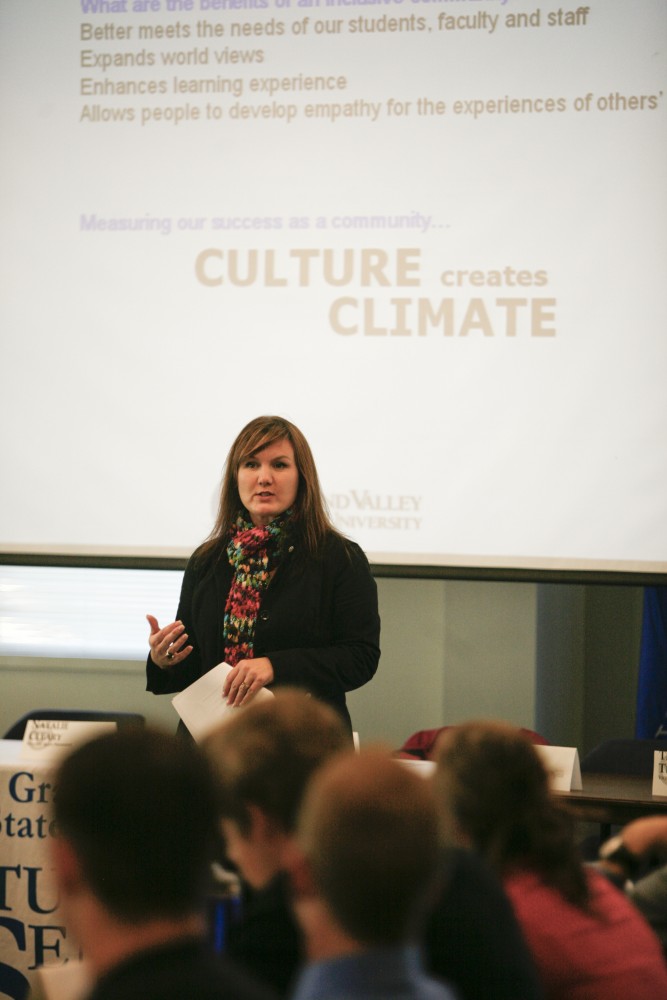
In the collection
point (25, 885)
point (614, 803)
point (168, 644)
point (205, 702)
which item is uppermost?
point (168, 644)

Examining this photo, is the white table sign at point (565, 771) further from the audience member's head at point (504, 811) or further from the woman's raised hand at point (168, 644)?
the audience member's head at point (504, 811)

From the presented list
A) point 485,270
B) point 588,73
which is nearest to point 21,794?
point 485,270

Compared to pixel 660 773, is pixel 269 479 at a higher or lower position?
higher

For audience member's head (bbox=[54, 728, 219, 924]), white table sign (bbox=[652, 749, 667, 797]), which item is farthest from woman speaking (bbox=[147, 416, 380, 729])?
audience member's head (bbox=[54, 728, 219, 924])

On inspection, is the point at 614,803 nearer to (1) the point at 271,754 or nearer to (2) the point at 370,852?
(1) the point at 271,754

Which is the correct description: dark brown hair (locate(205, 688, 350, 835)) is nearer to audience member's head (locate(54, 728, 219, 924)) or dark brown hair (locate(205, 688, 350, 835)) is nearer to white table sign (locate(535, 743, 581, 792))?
audience member's head (locate(54, 728, 219, 924))

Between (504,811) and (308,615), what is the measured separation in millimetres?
1206

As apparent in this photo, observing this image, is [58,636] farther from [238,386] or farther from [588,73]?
[588,73]

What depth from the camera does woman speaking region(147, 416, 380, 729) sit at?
261 cm

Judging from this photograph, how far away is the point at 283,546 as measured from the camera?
104 inches

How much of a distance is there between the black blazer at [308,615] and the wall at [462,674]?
1244mm

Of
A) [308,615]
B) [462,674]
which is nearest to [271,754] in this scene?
[308,615]

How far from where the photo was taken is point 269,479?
103 inches

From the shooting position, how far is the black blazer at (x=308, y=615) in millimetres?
2600
